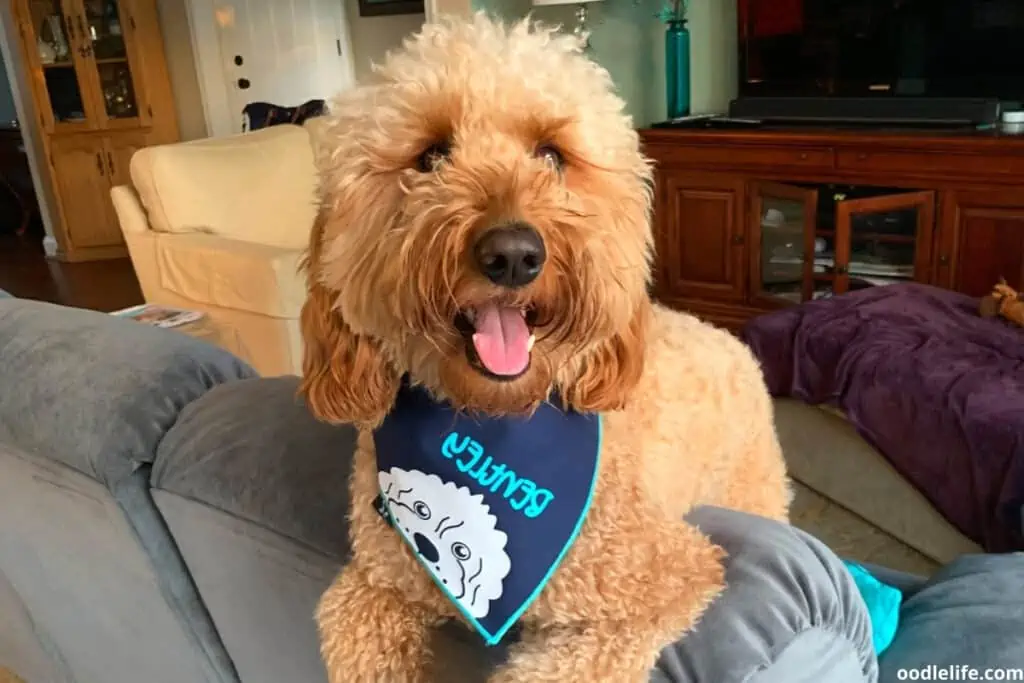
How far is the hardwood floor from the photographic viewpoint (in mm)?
5559

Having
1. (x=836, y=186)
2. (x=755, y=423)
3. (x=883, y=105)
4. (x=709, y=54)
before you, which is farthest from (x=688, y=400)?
(x=709, y=54)

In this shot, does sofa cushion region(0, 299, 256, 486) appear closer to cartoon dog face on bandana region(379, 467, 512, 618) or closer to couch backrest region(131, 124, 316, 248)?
cartoon dog face on bandana region(379, 467, 512, 618)

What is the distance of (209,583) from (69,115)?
6.34 m

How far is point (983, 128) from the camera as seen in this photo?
3.46 meters

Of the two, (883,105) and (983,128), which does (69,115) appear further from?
(983,128)

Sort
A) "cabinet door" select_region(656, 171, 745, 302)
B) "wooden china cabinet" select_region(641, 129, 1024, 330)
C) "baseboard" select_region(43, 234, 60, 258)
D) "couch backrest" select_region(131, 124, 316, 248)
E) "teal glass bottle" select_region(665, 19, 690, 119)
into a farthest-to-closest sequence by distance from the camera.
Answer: "baseboard" select_region(43, 234, 60, 258) < "teal glass bottle" select_region(665, 19, 690, 119) < "cabinet door" select_region(656, 171, 745, 302) < "couch backrest" select_region(131, 124, 316, 248) < "wooden china cabinet" select_region(641, 129, 1024, 330)

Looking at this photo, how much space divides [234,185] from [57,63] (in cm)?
362

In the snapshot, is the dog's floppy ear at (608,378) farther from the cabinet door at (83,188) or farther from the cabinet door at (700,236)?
the cabinet door at (83,188)

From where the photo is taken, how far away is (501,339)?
0.95 metres

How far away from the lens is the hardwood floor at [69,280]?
5.56 metres

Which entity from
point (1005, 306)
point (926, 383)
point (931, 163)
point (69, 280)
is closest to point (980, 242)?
point (931, 163)

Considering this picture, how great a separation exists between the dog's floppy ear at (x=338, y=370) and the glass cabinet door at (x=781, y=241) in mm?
3084

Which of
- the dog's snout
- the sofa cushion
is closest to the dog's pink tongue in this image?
the dog's snout

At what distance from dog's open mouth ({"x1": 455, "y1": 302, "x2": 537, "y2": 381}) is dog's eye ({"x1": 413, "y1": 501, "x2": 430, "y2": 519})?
166 mm
